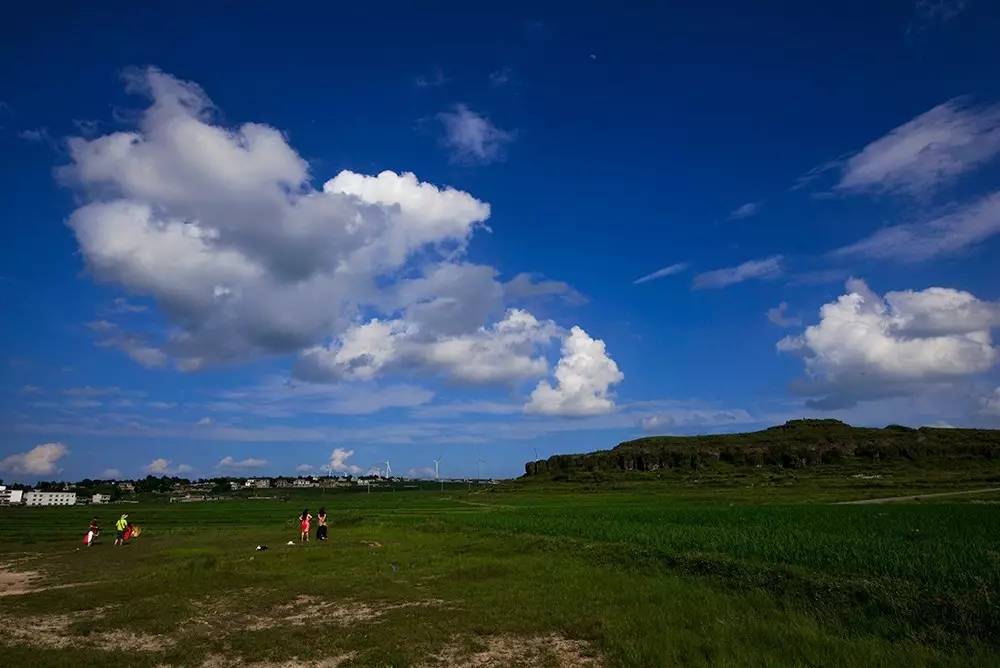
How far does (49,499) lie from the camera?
177 m

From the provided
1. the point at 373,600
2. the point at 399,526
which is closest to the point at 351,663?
the point at 373,600

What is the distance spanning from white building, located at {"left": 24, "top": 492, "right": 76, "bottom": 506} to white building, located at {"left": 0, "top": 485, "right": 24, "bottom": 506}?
1.63 meters

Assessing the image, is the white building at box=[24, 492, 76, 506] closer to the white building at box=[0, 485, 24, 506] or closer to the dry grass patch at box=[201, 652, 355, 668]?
the white building at box=[0, 485, 24, 506]

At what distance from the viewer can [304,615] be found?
17.9m

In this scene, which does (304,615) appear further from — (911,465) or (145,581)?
(911,465)

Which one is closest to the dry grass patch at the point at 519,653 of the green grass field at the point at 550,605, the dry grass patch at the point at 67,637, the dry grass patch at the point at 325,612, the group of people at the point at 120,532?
the green grass field at the point at 550,605

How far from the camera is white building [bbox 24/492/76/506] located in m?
175

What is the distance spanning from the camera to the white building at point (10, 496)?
174675 mm

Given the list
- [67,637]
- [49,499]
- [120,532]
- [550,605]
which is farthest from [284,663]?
[49,499]

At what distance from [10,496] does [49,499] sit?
1337 centimetres

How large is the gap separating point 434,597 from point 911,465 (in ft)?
598

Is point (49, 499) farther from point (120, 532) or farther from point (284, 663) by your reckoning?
point (284, 663)

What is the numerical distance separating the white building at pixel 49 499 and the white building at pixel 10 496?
1626 mm

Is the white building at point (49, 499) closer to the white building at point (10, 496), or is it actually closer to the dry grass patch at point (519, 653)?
the white building at point (10, 496)
